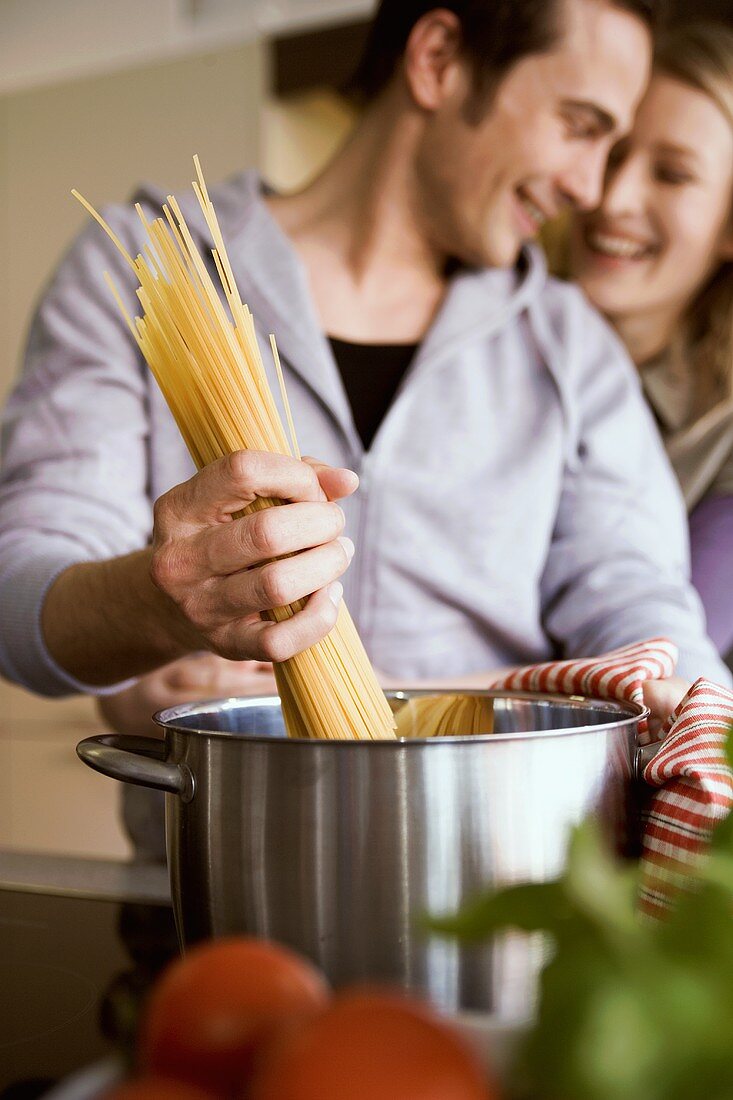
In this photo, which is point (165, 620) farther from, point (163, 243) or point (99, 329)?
point (99, 329)

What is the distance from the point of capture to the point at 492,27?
3.39 feet

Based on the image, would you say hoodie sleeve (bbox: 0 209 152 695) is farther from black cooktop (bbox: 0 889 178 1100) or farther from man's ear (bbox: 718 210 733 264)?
man's ear (bbox: 718 210 733 264)

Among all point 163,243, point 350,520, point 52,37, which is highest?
point 52,37

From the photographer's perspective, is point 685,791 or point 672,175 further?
point 672,175

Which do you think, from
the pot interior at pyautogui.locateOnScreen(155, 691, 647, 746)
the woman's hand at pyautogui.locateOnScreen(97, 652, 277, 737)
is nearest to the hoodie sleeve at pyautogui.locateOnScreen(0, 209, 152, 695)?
the woman's hand at pyautogui.locateOnScreen(97, 652, 277, 737)

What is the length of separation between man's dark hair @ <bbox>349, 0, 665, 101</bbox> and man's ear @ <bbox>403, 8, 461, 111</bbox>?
1cm

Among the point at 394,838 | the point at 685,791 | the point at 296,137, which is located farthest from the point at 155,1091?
the point at 296,137

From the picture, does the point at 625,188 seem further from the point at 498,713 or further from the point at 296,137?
the point at 296,137

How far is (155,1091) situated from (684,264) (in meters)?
1.21

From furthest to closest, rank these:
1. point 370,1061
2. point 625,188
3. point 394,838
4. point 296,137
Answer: point 296,137
point 625,188
point 394,838
point 370,1061

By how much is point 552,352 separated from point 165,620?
60cm

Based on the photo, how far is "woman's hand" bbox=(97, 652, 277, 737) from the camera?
927 mm

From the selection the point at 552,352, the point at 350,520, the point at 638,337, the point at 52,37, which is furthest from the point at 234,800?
the point at 52,37

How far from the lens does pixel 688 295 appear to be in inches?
50.9
